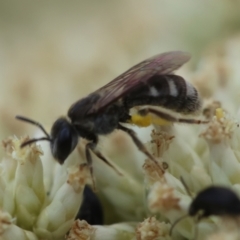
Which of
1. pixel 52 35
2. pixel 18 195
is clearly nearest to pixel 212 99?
pixel 18 195

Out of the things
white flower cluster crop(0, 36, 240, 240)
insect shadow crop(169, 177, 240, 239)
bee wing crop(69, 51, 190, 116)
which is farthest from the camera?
bee wing crop(69, 51, 190, 116)

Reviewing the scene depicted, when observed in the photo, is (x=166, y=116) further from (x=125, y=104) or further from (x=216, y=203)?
(x=216, y=203)

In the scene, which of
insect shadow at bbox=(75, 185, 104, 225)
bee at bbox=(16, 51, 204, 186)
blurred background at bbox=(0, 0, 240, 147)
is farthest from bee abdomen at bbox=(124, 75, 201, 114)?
blurred background at bbox=(0, 0, 240, 147)

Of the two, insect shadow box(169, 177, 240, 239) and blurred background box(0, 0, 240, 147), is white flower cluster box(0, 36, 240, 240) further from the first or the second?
blurred background box(0, 0, 240, 147)

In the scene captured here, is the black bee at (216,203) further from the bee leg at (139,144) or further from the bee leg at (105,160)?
the bee leg at (105,160)

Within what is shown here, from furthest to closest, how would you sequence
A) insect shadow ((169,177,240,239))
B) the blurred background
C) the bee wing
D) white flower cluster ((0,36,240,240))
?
the blurred background, the bee wing, white flower cluster ((0,36,240,240)), insect shadow ((169,177,240,239))

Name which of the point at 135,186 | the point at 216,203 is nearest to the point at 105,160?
the point at 135,186

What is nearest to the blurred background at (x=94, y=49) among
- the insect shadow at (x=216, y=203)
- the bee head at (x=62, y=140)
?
the bee head at (x=62, y=140)
